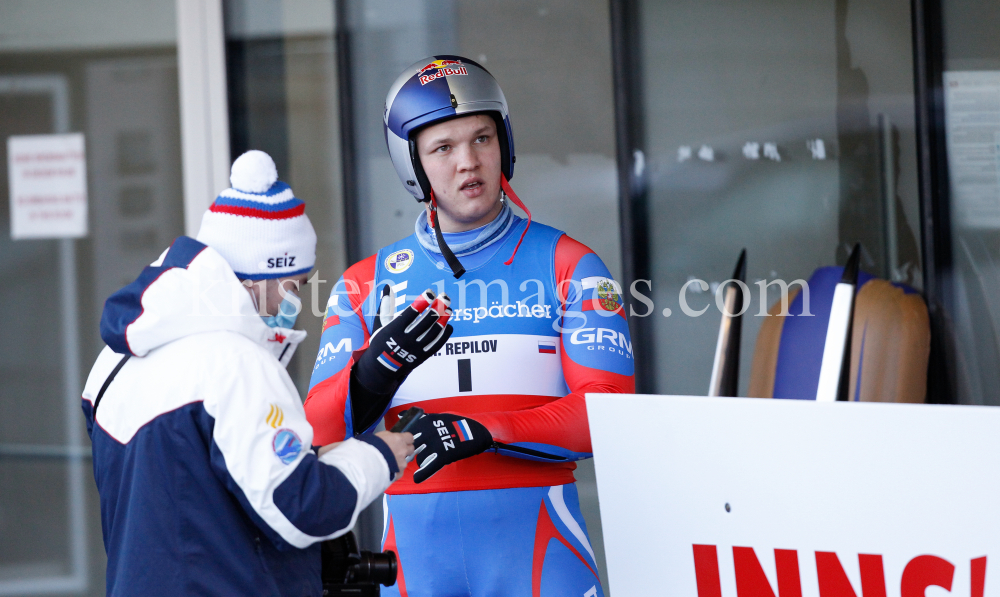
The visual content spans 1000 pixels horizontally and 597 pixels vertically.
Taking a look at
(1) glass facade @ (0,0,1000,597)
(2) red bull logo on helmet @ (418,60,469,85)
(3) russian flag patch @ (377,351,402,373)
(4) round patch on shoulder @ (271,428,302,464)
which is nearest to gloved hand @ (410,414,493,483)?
(3) russian flag patch @ (377,351,402,373)

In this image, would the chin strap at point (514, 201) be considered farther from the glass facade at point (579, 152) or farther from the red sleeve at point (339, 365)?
the glass facade at point (579, 152)

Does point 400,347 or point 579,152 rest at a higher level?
point 579,152

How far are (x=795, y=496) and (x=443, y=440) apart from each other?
0.62 metres

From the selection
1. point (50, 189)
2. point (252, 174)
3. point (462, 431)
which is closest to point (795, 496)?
point (462, 431)

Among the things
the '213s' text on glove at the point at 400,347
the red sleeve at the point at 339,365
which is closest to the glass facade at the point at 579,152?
the red sleeve at the point at 339,365

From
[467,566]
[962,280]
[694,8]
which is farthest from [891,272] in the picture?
[467,566]

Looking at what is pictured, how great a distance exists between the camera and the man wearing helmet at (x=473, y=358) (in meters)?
1.62

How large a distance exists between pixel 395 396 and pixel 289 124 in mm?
2193

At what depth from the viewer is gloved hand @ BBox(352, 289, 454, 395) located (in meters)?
1.54

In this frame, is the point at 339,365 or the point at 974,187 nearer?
the point at 339,365

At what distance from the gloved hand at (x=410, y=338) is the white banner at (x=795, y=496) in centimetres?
40

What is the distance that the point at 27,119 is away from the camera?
3668 millimetres

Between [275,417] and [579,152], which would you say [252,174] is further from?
[579,152]

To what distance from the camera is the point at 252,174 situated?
132 cm
